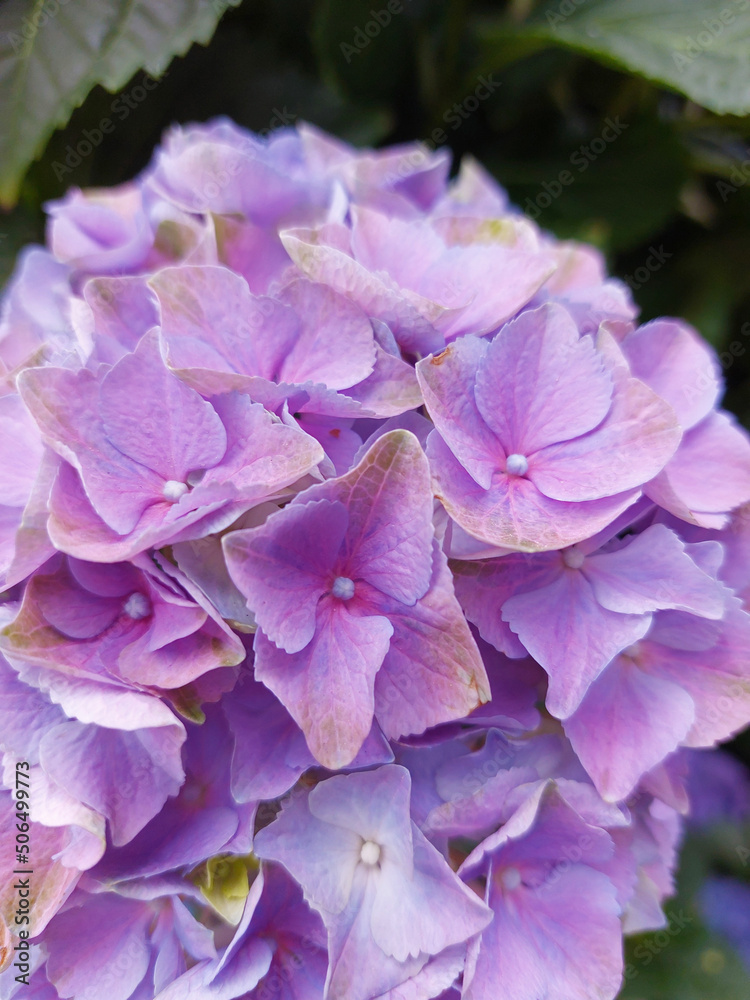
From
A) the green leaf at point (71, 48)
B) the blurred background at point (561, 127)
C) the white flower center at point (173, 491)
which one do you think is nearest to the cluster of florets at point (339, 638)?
the white flower center at point (173, 491)

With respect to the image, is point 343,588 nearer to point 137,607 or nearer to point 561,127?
point 137,607

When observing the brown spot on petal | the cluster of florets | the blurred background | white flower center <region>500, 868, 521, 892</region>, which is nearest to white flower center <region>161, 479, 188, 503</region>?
the cluster of florets

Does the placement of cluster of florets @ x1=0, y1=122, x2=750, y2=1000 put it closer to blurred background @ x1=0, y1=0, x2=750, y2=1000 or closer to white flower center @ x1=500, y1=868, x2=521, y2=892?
white flower center @ x1=500, y1=868, x2=521, y2=892

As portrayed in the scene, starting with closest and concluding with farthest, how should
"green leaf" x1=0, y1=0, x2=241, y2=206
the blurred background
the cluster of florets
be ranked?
1. the cluster of florets
2. "green leaf" x1=0, y1=0, x2=241, y2=206
3. the blurred background

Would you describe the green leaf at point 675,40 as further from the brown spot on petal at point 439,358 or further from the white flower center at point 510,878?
the white flower center at point 510,878

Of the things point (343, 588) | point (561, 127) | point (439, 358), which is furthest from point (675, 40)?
point (343, 588)

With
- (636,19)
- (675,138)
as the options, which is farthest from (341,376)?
(675,138)

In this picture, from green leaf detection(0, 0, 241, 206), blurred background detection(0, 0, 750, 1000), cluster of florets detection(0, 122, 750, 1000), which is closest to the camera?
cluster of florets detection(0, 122, 750, 1000)
